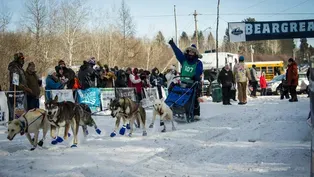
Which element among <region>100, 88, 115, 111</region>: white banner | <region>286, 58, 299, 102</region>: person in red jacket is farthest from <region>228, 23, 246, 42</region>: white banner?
<region>100, 88, 115, 111</region>: white banner

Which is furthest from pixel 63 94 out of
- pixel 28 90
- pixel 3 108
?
pixel 28 90

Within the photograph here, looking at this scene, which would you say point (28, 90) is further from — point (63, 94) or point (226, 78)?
point (226, 78)

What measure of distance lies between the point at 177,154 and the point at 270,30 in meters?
12.3

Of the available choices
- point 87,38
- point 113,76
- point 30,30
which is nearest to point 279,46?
point 87,38

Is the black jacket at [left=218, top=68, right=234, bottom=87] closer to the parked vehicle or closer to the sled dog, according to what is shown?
the sled dog

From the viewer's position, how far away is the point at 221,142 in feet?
20.9

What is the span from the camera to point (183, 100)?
925 cm

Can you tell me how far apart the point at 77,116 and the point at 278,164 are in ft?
12.3

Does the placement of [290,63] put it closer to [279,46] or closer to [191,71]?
[191,71]

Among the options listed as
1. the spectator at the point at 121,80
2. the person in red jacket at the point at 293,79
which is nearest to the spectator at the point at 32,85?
the spectator at the point at 121,80

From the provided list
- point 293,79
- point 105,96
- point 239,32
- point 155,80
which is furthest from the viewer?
point 239,32

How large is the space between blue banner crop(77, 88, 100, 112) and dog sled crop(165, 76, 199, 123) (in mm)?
3658

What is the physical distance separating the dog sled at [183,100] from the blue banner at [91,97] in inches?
144

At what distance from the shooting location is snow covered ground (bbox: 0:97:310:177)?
178 inches
